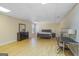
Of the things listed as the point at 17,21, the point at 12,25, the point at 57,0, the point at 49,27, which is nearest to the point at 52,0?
the point at 57,0

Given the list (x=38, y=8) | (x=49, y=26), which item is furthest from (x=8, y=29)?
(x=49, y=26)

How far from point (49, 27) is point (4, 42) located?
8866 millimetres

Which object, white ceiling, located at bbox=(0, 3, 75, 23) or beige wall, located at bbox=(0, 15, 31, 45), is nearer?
white ceiling, located at bbox=(0, 3, 75, 23)

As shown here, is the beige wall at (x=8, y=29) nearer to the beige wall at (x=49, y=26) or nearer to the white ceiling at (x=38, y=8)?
the white ceiling at (x=38, y=8)

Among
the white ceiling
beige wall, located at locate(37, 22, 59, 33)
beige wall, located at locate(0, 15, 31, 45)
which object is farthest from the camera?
beige wall, located at locate(37, 22, 59, 33)

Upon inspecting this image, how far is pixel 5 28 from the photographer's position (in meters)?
7.43

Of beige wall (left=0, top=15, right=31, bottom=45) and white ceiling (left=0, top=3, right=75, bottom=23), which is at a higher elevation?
white ceiling (left=0, top=3, right=75, bottom=23)

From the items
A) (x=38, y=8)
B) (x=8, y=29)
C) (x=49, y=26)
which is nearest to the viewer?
(x=38, y=8)

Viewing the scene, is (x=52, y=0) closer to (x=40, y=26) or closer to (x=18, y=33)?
(x=18, y=33)

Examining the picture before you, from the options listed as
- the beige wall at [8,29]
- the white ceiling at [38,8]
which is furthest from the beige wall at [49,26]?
the white ceiling at [38,8]

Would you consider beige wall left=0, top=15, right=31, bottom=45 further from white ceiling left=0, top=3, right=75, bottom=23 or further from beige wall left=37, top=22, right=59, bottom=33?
beige wall left=37, top=22, right=59, bottom=33

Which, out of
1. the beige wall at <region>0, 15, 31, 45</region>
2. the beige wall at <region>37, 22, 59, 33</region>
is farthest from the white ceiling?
the beige wall at <region>37, 22, 59, 33</region>

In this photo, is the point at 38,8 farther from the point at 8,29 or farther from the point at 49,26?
the point at 49,26

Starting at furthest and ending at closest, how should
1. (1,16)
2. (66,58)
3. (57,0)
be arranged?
(1,16) → (57,0) → (66,58)
